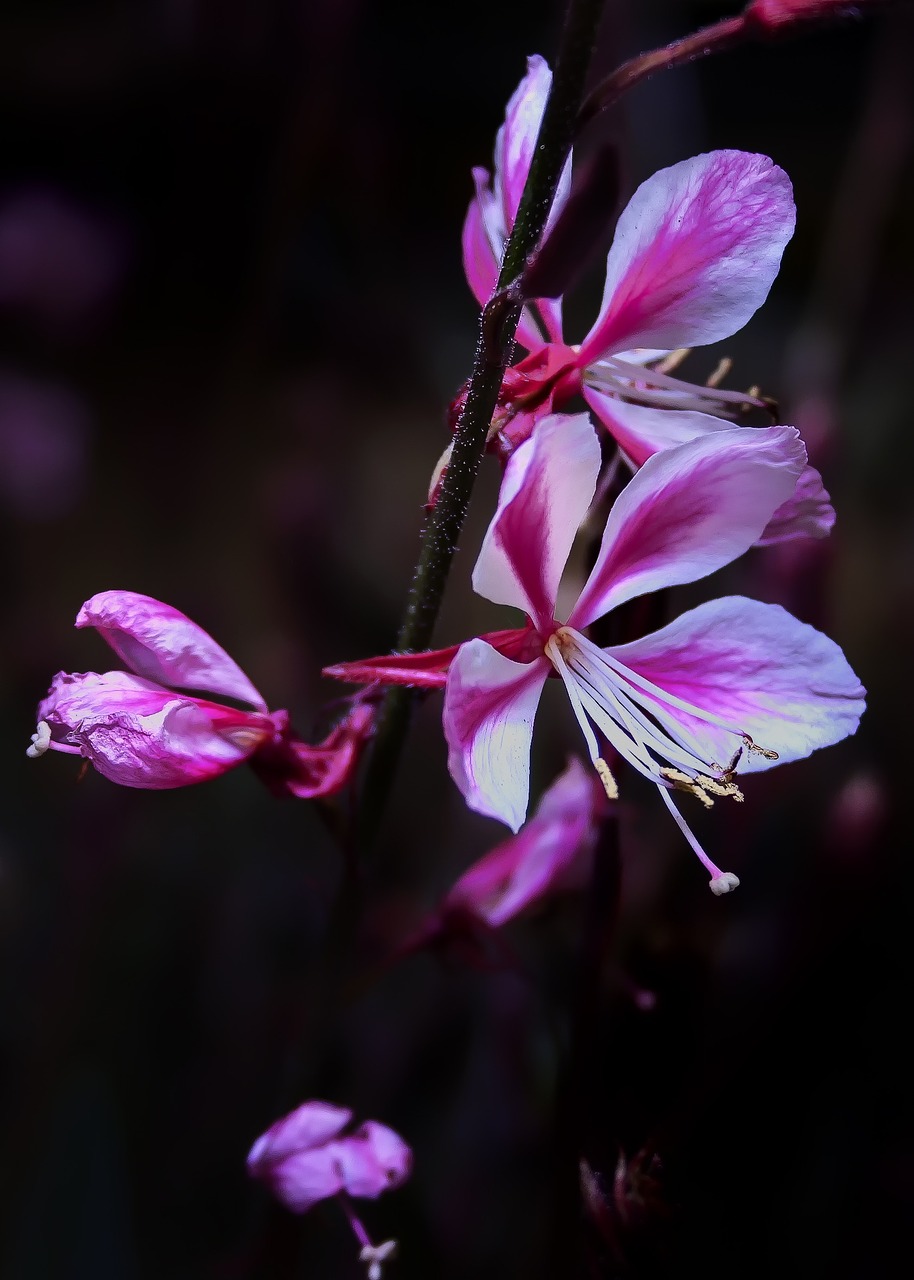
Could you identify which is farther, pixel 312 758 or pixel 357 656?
pixel 357 656

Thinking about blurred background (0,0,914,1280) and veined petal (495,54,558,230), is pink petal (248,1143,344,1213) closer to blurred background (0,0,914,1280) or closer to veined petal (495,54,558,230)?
blurred background (0,0,914,1280)

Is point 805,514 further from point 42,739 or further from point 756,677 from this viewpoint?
point 42,739

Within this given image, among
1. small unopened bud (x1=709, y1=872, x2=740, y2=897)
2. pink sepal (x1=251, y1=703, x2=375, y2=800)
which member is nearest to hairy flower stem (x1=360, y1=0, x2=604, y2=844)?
pink sepal (x1=251, y1=703, x2=375, y2=800)

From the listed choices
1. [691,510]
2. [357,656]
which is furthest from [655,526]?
[357,656]

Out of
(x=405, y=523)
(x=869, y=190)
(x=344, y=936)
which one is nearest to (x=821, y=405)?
(x=344, y=936)

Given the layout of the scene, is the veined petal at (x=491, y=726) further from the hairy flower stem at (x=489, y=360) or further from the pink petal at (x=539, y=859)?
the pink petal at (x=539, y=859)
